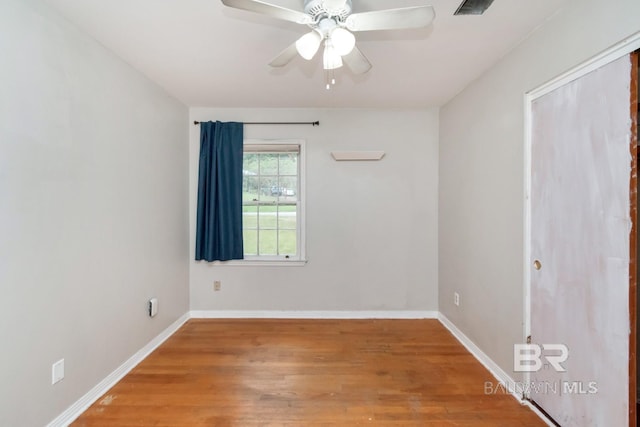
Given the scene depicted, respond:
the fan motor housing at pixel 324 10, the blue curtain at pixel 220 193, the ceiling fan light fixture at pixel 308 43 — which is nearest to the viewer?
the fan motor housing at pixel 324 10

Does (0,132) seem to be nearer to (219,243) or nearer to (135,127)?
(135,127)

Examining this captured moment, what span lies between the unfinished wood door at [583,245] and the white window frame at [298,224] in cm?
218

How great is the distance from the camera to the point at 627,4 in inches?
50.4

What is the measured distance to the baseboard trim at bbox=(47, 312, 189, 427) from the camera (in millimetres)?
1740

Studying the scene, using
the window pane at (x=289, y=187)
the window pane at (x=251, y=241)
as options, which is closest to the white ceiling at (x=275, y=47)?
the window pane at (x=289, y=187)

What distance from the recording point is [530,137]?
6.15ft

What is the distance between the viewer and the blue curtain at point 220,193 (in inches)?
126

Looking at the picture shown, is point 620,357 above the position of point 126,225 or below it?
below

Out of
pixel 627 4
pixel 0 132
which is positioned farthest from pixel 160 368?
pixel 627 4

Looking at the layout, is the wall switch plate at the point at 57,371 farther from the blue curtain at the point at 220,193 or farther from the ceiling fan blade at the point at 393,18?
the ceiling fan blade at the point at 393,18

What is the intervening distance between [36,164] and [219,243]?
184 centimetres

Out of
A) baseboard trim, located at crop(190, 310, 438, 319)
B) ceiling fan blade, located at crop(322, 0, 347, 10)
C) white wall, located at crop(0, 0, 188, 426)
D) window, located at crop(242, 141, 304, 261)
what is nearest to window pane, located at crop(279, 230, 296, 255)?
window, located at crop(242, 141, 304, 261)

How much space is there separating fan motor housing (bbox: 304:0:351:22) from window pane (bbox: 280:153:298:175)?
2.02m

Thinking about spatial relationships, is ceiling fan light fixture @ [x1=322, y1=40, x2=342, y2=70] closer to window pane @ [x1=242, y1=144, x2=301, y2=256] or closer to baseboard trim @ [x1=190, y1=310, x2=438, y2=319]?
window pane @ [x1=242, y1=144, x2=301, y2=256]
